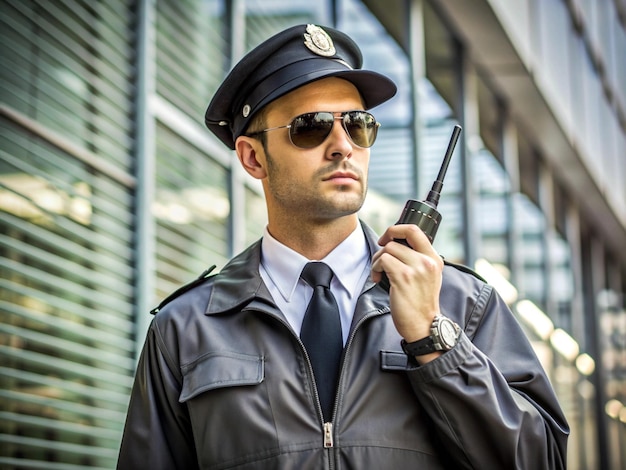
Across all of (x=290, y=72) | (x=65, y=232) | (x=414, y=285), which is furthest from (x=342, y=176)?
(x=65, y=232)

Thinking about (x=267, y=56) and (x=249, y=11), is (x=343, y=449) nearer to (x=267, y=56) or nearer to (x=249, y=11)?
(x=267, y=56)

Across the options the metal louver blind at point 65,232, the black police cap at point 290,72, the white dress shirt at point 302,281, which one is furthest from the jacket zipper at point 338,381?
the metal louver blind at point 65,232

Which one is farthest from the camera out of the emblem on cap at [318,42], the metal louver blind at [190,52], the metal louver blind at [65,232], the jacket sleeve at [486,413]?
the metal louver blind at [190,52]

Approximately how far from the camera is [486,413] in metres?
2.39

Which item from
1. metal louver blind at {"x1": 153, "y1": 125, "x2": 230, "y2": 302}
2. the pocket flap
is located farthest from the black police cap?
metal louver blind at {"x1": 153, "y1": 125, "x2": 230, "y2": 302}

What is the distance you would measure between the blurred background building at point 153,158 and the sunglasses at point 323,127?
76.3 inches

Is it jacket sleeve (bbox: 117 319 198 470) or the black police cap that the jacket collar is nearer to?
jacket sleeve (bbox: 117 319 198 470)

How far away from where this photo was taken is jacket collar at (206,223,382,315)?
→ 2.72m

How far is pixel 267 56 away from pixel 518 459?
4.23 feet

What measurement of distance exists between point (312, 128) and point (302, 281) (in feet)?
1.32

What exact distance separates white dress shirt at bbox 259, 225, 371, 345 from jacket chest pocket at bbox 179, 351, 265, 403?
157mm

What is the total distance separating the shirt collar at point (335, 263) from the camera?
111 inches

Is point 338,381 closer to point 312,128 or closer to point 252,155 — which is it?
point 312,128

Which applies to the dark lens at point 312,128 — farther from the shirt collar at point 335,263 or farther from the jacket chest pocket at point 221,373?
the jacket chest pocket at point 221,373
